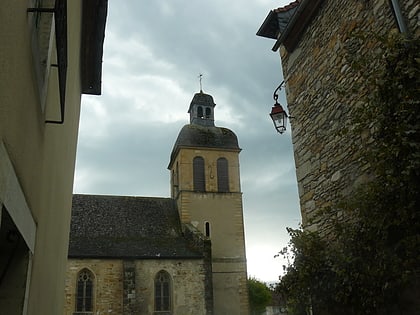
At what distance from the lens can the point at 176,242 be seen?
87.9 ft

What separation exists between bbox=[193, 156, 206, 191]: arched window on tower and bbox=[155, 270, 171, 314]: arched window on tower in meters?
6.95

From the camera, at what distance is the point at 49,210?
3.89m

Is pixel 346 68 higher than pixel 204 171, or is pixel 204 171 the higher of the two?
pixel 204 171

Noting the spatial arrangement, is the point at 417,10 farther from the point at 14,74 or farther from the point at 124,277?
the point at 124,277

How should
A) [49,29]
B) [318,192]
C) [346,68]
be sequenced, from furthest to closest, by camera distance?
[318,192], [346,68], [49,29]

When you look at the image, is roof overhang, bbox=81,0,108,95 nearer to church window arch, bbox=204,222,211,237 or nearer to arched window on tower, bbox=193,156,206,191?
church window arch, bbox=204,222,211,237

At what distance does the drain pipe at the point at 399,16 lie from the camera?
509cm

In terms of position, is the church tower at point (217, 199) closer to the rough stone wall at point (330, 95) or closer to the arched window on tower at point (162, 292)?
the arched window on tower at point (162, 292)

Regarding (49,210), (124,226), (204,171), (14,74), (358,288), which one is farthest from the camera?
(204,171)

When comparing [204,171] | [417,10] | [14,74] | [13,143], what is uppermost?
[204,171]

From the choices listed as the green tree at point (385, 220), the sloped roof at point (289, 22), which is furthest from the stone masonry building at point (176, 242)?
the green tree at point (385, 220)

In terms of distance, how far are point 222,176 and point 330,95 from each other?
24.1 m

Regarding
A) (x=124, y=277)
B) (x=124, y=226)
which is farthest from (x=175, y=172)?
(x=124, y=277)

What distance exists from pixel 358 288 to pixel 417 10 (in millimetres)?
3142
